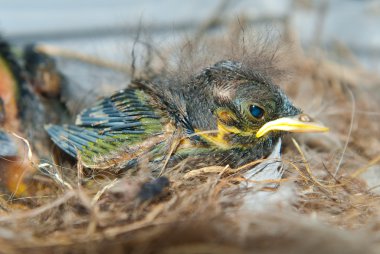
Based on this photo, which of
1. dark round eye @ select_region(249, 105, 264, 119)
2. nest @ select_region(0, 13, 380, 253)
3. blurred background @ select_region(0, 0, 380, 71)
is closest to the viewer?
nest @ select_region(0, 13, 380, 253)

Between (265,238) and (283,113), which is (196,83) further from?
(265,238)

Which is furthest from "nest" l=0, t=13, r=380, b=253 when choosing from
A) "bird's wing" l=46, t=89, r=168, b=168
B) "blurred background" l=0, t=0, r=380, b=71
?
"blurred background" l=0, t=0, r=380, b=71

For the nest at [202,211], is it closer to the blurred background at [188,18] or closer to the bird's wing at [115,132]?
the bird's wing at [115,132]

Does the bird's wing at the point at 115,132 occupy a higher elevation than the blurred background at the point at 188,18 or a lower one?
lower

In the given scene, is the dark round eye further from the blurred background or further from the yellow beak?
the blurred background

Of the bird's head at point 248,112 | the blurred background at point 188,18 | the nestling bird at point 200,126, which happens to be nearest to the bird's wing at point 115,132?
the nestling bird at point 200,126
